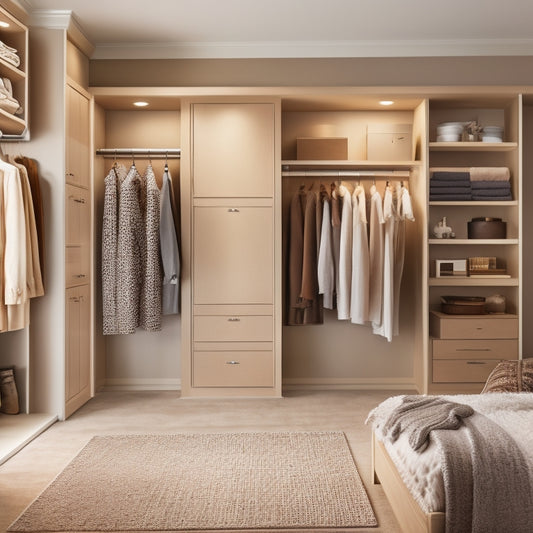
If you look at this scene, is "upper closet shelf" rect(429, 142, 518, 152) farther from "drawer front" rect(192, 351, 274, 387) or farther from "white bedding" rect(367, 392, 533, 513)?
"white bedding" rect(367, 392, 533, 513)

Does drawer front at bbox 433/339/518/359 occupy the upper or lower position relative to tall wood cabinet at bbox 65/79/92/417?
lower

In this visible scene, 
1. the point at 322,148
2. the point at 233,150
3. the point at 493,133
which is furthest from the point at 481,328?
the point at 233,150

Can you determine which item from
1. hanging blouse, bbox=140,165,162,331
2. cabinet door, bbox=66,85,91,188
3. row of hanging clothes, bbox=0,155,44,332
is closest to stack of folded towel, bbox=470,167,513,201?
hanging blouse, bbox=140,165,162,331

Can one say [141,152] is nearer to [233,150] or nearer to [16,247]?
[233,150]

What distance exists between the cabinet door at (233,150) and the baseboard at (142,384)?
1565 millimetres

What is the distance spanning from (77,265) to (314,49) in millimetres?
2413

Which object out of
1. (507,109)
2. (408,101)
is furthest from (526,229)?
(408,101)

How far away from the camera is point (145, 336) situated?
5.13 m

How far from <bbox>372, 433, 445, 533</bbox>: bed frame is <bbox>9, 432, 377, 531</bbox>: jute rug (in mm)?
128

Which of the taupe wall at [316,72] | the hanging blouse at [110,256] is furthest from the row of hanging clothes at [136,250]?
the taupe wall at [316,72]

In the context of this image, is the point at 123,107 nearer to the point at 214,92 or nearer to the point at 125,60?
the point at 125,60

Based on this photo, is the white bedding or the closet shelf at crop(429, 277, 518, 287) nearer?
the white bedding

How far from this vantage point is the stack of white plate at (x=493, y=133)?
187 inches

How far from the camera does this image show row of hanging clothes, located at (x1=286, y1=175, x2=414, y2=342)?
4.75 meters
